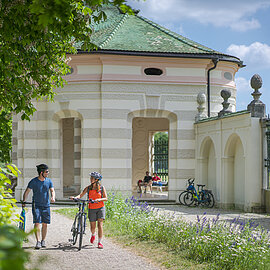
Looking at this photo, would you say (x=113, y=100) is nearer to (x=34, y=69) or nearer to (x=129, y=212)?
(x=129, y=212)

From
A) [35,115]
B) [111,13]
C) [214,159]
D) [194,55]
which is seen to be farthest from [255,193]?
[111,13]

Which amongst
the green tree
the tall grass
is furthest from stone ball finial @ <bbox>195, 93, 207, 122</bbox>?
the green tree

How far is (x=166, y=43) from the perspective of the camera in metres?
21.8

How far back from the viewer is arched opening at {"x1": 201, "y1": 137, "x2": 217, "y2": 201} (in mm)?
20203

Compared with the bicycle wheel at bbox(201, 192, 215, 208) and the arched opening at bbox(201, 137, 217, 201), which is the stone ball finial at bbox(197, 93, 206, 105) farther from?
the bicycle wheel at bbox(201, 192, 215, 208)

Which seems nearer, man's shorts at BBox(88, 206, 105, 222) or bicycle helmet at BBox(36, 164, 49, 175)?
bicycle helmet at BBox(36, 164, 49, 175)

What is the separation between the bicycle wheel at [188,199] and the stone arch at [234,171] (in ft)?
5.33

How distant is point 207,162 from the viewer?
68.1 feet

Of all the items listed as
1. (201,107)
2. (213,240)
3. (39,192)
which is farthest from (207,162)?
(213,240)

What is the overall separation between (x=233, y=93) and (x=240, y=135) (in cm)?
614

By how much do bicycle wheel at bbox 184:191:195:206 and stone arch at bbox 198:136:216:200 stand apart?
83cm

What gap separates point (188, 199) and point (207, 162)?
1723 mm

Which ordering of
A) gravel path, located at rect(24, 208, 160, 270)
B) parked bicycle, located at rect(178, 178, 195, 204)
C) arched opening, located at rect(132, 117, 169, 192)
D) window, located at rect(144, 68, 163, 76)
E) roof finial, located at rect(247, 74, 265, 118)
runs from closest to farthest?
gravel path, located at rect(24, 208, 160, 270) < roof finial, located at rect(247, 74, 265, 118) < parked bicycle, located at rect(178, 178, 195, 204) < window, located at rect(144, 68, 163, 76) < arched opening, located at rect(132, 117, 169, 192)

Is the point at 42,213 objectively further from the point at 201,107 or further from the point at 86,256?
the point at 201,107
